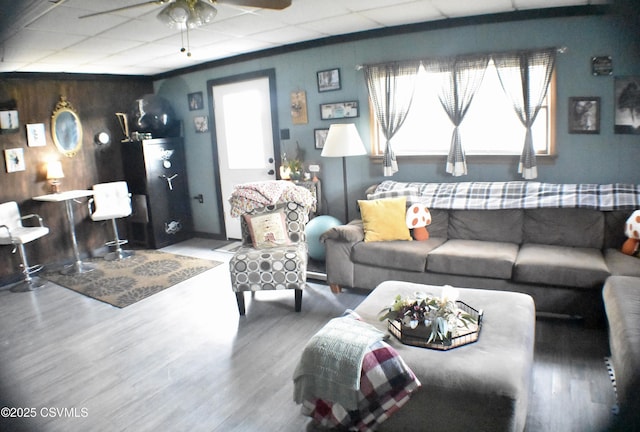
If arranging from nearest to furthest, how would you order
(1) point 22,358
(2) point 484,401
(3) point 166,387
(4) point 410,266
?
(2) point 484,401 → (3) point 166,387 → (1) point 22,358 → (4) point 410,266

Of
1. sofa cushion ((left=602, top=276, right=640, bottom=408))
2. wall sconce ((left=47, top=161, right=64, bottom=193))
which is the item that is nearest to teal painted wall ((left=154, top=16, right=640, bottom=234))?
sofa cushion ((left=602, top=276, right=640, bottom=408))

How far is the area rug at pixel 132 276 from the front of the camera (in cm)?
398

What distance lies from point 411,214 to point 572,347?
1.46 metres

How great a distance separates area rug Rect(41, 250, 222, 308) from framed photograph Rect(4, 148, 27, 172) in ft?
3.71

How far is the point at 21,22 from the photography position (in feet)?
1.31

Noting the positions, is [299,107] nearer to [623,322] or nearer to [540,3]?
[540,3]

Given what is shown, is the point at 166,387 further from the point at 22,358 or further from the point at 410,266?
the point at 410,266

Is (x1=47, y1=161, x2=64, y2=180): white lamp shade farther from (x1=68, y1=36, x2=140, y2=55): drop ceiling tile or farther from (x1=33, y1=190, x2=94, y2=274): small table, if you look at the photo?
(x1=68, y1=36, x2=140, y2=55): drop ceiling tile

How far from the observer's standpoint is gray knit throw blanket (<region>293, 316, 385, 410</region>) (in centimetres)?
187

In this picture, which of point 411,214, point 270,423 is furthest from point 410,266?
point 270,423

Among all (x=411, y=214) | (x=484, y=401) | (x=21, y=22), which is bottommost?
(x=484, y=401)

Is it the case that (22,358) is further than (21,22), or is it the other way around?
(22,358)

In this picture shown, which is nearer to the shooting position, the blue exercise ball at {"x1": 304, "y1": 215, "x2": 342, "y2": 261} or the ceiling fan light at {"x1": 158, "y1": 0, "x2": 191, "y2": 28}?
the ceiling fan light at {"x1": 158, "y1": 0, "x2": 191, "y2": 28}

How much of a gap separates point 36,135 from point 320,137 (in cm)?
302
